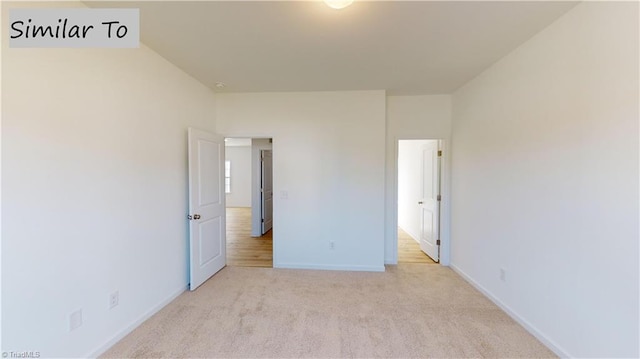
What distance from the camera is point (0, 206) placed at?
52.6 inches

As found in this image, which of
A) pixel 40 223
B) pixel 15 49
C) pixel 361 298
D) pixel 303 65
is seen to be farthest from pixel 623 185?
pixel 15 49

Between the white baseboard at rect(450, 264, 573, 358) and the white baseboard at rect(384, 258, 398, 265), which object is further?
the white baseboard at rect(384, 258, 398, 265)

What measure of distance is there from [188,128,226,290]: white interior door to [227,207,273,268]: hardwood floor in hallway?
416 millimetres

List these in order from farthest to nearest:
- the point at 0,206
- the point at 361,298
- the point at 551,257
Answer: the point at 361,298, the point at 551,257, the point at 0,206

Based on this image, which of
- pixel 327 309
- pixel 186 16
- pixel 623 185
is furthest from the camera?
pixel 327 309

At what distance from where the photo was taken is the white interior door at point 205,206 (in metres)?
2.97

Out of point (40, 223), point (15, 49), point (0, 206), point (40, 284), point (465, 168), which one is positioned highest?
point (15, 49)

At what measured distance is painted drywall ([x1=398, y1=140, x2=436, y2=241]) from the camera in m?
4.96

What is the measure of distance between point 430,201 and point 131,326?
4069mm

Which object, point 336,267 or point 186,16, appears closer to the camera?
point 186,16

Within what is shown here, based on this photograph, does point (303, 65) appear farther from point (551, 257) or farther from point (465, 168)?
point (551, 257)

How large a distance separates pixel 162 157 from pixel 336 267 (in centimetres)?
258

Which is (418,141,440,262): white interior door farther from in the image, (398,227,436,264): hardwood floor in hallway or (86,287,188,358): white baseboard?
(86,287,188,358): white baseboard

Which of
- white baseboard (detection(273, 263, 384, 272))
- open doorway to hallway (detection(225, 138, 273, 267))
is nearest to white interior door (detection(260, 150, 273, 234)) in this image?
open doorway to hallway (detection(225, 138, 273, 267))
